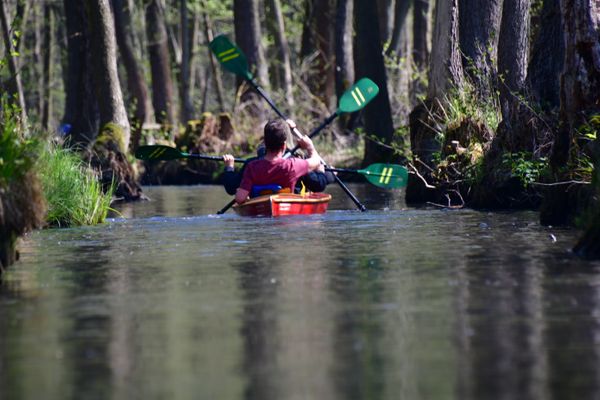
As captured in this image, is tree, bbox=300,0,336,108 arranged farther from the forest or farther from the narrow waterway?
the narrow waterway

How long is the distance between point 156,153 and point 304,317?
12327mm

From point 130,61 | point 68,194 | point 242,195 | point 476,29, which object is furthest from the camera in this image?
point 130,61

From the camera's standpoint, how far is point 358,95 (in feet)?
71.9

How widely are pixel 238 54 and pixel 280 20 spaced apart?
1924cm

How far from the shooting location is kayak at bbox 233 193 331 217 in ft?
56.2

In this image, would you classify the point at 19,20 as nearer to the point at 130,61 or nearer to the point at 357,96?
the point at 357,96

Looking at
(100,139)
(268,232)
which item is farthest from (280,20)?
(268,232)

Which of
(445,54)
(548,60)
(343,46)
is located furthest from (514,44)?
(343,46)

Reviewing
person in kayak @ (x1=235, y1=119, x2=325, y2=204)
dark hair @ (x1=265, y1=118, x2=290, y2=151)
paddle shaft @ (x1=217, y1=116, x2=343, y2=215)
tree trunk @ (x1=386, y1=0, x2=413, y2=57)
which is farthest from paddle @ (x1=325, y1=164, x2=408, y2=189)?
tree trunk @ (x1=386, y1=0, x2=413, y2=57)

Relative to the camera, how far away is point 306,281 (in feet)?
34.0

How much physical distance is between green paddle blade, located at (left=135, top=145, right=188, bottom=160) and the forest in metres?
0.94

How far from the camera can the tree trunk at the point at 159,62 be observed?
4112 centimetres

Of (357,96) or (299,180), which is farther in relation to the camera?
(357,96)

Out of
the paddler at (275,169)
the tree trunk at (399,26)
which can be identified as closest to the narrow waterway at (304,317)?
the paddler at (275,169)
